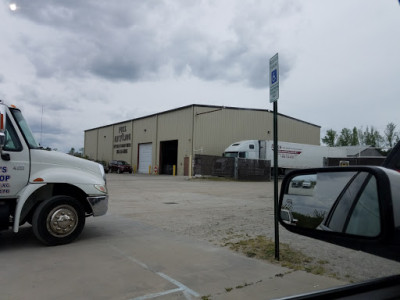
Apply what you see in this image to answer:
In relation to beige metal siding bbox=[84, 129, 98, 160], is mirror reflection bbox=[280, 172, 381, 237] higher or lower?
lower

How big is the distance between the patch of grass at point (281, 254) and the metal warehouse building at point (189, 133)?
3010cm

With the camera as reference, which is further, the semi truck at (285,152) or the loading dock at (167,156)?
the loading dock at (167,156)

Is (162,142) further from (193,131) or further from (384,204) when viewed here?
(384,204)

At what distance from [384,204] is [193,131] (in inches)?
1464

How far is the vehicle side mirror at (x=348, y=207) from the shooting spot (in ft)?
6.12

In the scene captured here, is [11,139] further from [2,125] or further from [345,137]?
[345,137]

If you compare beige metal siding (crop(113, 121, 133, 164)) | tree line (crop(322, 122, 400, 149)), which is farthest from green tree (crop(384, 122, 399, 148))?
beige metal siding (crop(113, 121, 133, 164))

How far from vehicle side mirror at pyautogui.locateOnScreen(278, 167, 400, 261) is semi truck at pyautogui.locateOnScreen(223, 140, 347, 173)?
29.8 metres

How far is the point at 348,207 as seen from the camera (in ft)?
7.48

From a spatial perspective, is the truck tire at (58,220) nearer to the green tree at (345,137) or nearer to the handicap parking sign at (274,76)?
the handicap parking sign at (274,76)

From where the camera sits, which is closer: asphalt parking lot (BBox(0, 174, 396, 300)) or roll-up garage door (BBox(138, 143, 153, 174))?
asphalt parking lot (BBox(0, 174, 396, 300))

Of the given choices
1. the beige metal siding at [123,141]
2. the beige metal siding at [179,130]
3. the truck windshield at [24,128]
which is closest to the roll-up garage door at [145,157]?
the beige metal siding at [179,130]

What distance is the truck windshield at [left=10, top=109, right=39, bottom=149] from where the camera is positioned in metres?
5.66

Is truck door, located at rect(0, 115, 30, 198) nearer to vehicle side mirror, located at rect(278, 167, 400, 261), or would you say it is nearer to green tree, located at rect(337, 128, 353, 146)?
vehicle side mirror, located at rect(278, 167, 400, 261)
